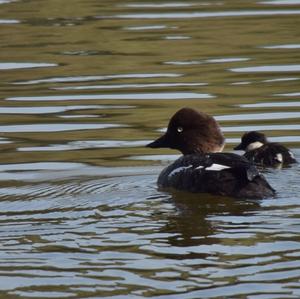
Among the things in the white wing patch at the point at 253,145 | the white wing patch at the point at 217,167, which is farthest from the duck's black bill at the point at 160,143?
the white wing patch at the point at 217,167

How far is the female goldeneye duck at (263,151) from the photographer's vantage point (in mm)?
11695

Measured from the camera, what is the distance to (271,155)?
11.9 m

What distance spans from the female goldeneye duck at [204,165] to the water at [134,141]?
0.12m

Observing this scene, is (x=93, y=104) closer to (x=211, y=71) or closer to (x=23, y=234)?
(x=211, y=71)

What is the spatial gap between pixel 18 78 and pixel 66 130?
2590mm

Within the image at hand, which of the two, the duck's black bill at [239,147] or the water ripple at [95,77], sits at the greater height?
the water ripple at [95,77]

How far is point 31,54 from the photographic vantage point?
17172 mm

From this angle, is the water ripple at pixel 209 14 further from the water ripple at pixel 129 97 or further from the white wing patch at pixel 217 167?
the white wing patch at pixel 217 167

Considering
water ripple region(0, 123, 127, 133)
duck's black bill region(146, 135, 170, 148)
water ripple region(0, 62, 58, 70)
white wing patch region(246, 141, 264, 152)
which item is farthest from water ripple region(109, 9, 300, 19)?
duck's black bill region(146, 135, 170, 148)

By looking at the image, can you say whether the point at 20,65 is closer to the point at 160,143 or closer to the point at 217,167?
the point at 160,143

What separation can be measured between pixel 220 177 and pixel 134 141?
2524 mm

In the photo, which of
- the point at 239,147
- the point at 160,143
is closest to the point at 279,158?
the point at 239,147

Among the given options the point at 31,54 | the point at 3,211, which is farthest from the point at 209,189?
the point at 31,54

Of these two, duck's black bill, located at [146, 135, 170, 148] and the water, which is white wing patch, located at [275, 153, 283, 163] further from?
duck's black bill, located at [146, 135, 170, 148]
